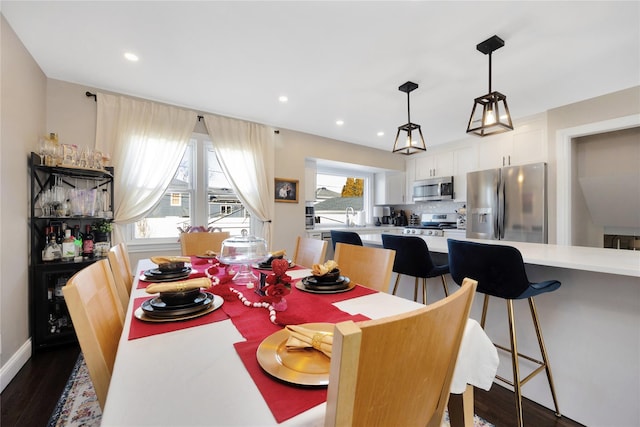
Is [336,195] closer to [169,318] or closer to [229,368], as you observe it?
[169,318]

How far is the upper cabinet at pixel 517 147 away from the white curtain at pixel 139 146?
412cm

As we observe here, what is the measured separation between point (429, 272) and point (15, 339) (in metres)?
2.93

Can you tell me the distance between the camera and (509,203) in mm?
3631

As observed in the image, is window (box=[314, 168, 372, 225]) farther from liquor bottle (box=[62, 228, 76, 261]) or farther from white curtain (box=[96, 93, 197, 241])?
liquor bottle (box=[62, 228, 76, 261])

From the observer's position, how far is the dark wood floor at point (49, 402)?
1465 mm

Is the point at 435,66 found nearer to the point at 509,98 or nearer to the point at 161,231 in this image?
the point at 509,98

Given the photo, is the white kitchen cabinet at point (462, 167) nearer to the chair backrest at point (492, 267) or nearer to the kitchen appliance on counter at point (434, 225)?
the kitchen appliance on counter at point (434, 225)

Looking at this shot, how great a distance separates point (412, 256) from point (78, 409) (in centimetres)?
222

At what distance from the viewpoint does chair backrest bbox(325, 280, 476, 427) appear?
35 cm

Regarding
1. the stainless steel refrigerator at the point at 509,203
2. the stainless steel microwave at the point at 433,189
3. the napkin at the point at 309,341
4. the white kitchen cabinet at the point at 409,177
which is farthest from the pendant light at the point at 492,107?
the white kitchen cabinet at the point at 409,177

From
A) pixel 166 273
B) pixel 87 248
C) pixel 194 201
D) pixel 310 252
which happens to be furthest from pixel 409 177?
pixel 87 248

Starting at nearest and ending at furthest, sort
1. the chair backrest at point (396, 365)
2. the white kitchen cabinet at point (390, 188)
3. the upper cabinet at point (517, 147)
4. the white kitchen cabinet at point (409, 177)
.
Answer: the chair backrest at point (396, 365) < the upper cabinet at point (517, 147) < the white kitchen cabinet at point (409, 177) < the white kitchen cabinet at point (390, 188)

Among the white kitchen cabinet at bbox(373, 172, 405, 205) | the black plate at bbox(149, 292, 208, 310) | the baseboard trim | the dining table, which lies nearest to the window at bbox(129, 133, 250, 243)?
the baseboard trim

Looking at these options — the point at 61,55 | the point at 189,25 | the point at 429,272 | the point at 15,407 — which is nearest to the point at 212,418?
the point at 429,272
